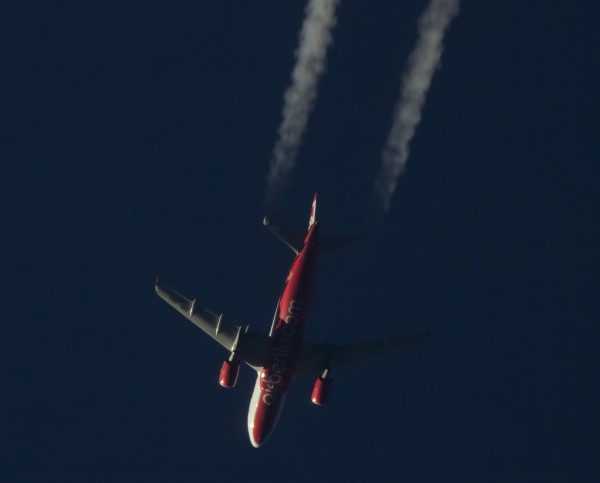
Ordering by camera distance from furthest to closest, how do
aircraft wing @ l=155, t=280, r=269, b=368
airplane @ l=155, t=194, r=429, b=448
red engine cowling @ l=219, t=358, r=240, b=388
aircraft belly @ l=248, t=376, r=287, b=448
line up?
aircraft wing @ l=155, t=280, r=269, b=368 → aircraft belly @ l=248, t=376, r=287, b=448 → red engine cowling @ l=219, t=358, r=240, b=388 → airplane @ l=155, t=194, r=429, b=448

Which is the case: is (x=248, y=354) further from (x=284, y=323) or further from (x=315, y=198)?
(x=315, y=198)

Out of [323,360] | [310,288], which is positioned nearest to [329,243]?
[310,288]

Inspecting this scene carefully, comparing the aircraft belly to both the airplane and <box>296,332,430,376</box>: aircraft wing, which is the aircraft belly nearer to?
the airplane

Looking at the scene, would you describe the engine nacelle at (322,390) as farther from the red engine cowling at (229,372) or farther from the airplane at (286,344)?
the red engine cowling at (229,372)

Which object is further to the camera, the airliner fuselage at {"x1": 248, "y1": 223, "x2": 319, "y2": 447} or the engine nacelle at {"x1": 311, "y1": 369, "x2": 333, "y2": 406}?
the engine nacelle at {"x1": 311, "y1": 369, "x2": 333, "y2": 406}

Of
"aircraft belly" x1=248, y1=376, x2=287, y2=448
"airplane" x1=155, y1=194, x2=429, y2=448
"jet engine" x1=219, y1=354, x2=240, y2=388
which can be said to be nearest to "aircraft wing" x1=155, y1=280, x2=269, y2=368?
"airplane" x1=155, y1=194, x2=429, y2=448

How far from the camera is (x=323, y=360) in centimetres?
7700

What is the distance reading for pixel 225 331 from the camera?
76.8 m

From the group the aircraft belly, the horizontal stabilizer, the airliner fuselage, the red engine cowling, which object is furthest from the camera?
the aircraft belly

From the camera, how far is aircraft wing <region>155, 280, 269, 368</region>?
75.9m

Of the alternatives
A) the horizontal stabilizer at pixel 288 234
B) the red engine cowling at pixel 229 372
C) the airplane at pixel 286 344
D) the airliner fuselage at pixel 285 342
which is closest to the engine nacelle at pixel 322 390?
the airplane at pixel 286 344

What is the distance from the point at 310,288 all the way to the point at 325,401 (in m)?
7.95

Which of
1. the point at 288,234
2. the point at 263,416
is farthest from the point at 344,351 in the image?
the point at 288,234

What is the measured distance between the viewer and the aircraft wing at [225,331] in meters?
75.9
